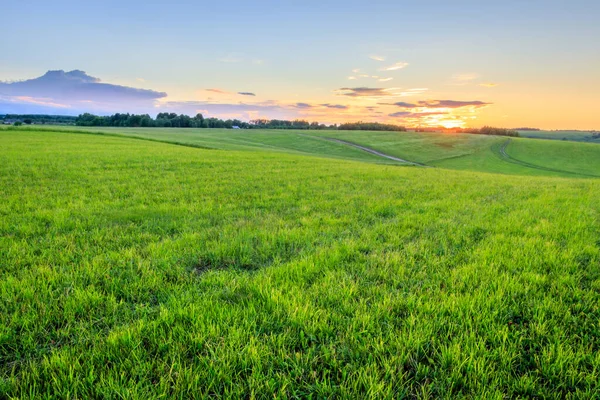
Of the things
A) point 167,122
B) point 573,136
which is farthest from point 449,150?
point 573,136

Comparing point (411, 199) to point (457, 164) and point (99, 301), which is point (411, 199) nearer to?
point (99, 301)

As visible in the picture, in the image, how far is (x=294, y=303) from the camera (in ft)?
11.4

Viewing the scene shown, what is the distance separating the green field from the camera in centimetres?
250

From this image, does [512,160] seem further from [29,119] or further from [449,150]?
[29,119]

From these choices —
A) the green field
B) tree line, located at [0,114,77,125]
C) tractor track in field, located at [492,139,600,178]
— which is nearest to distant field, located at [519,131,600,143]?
tractor track in field, located at [492,139,600,178]

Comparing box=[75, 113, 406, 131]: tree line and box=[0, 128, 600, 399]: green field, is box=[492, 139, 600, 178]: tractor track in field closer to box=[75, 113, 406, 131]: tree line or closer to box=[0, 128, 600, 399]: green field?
box=[75, 113, 406, 131]: tree line

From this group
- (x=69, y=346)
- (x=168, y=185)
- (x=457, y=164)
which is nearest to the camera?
(x=69, y=346)

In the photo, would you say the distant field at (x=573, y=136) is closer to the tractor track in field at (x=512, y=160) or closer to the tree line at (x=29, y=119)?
the tractor track in field at (x=512, y=160)

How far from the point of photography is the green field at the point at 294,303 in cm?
250

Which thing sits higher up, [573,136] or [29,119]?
[573,136]

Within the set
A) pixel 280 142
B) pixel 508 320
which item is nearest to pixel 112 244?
pixel 508 320

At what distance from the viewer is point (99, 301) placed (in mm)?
3584

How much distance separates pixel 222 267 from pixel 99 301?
167 centimetres

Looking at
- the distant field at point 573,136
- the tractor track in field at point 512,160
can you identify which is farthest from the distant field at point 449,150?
the distant field at point 573,136
